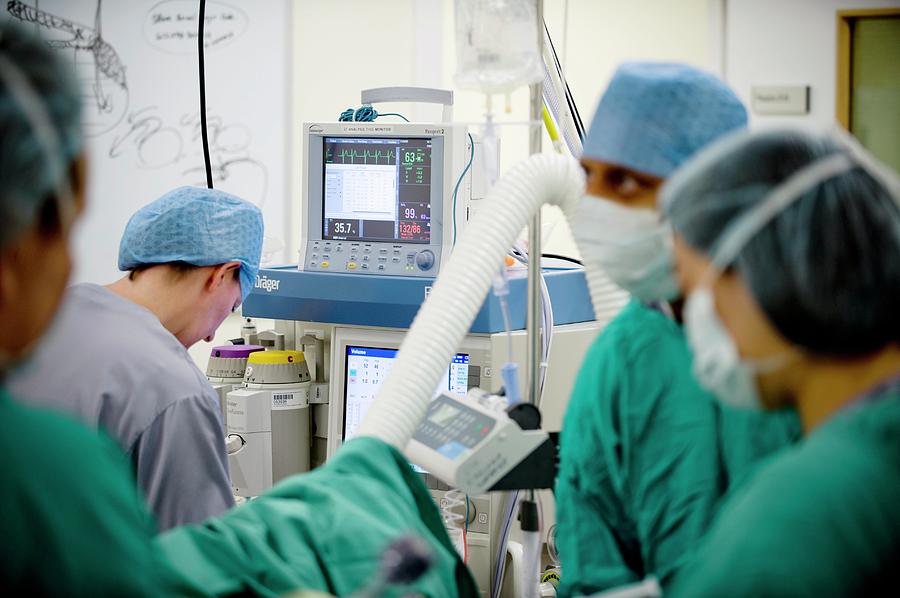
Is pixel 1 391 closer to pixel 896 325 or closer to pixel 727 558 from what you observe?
pixel 727 558

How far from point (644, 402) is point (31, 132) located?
77cm

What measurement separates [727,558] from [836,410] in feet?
0.60

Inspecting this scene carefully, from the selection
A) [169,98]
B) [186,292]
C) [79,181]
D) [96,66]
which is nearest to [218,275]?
[186,292]

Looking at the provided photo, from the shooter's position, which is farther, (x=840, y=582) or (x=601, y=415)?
(x=601, y=415)

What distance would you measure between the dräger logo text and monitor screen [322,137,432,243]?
0.16 metres

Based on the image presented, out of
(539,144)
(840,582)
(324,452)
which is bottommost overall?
(324,452)

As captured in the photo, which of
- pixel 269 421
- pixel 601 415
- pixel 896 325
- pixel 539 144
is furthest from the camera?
pixel 269 421

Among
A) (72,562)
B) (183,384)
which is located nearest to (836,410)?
(72,562)

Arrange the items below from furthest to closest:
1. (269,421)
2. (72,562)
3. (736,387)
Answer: (269,421) < (736,387) < (72,562)

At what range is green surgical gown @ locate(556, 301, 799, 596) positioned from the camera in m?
1.14

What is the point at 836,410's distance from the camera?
84cm

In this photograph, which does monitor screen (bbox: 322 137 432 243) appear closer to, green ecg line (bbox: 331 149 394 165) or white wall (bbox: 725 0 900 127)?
green ecg line (bbox: 331 149 394 165)

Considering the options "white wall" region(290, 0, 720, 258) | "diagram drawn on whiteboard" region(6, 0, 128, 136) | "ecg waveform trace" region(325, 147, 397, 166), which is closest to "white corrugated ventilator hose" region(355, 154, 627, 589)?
"ecg waveform trace" region(325, 147, 397, 166)

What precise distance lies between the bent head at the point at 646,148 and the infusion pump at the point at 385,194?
33.4 inches
